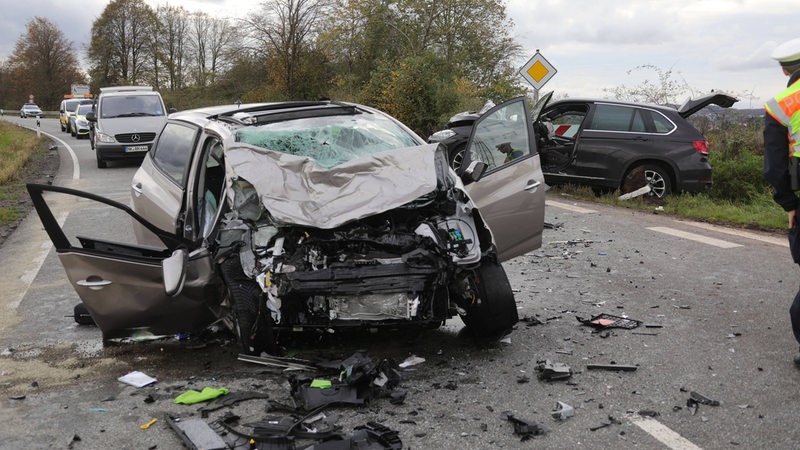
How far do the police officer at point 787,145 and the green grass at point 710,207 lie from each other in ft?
18.7

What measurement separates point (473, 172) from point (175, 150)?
2.63 meters

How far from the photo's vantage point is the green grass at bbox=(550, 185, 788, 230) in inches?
385

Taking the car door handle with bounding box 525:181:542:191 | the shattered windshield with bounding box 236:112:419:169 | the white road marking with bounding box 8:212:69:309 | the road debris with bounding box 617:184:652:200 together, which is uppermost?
the shattered windshield with bounding box 236:112:419:169

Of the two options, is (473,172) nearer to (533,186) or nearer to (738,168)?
(533,186)

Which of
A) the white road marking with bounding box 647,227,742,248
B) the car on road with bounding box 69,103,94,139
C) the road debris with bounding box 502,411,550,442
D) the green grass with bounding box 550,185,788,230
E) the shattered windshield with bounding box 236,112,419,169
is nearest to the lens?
the road debris with bounding box 502,411,550,442

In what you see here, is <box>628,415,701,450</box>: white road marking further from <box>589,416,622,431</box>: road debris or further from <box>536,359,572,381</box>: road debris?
<box>536,359,572,381</box>: road debris

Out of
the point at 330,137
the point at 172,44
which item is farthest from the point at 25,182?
the point at 172,44

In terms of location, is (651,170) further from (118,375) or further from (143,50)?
(143,50)

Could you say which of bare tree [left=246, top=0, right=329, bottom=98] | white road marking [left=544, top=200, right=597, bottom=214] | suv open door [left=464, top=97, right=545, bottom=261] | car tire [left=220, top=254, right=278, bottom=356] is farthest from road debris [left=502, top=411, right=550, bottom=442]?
bare tree [left=246, top=0, right=329, bottom=98]

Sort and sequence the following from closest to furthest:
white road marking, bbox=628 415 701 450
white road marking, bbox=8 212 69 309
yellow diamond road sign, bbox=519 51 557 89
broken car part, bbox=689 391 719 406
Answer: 1. white road marking, bbox=628 415 701 450
2. broken car part, bbox=689 391 719 406
3. white road marking, bbox=8 212 69 309
4. yellow diamond road sign, bbox=519 51 557 89

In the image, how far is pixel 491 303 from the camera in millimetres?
4625

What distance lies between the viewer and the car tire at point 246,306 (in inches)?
170

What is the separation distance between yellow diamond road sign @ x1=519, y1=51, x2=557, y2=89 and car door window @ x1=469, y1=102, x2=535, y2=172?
35.8ft

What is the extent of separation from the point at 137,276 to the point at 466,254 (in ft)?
6.96
